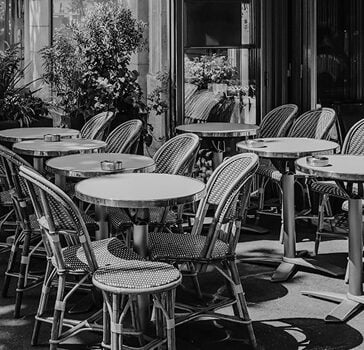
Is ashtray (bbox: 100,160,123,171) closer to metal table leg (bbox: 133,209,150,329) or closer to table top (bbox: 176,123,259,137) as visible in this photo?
metal table leg (bbox: 133,209,150,329)

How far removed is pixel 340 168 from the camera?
4375 mm

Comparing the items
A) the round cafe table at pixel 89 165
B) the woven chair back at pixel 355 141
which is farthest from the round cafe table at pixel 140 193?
the woven chair back at pixel 355 141

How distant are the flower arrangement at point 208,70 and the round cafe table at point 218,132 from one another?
0.81 meters

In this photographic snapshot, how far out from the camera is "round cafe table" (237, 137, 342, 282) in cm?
512

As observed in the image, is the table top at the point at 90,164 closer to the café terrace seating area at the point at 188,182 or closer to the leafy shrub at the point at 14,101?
the café terrace seating area at the point at 188,182

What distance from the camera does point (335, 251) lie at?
591 cm

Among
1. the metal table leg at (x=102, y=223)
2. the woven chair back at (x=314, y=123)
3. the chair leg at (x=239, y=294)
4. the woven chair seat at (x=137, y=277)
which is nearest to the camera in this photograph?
the woven chair seat at (x=137, y=277)

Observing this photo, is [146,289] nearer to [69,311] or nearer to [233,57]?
[69,311]

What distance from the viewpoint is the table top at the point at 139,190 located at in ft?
11.3

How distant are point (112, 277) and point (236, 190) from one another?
79cm

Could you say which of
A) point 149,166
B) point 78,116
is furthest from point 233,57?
point 149,166

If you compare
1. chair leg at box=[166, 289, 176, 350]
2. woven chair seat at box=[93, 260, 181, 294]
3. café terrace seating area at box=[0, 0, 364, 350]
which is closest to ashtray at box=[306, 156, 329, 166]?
café terrace seating area at box=[0, 0, 364, 350]

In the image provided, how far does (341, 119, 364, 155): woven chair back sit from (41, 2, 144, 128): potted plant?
2.68 m

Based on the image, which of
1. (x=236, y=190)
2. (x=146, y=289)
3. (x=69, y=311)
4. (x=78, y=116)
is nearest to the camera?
(x=146, y=289)
